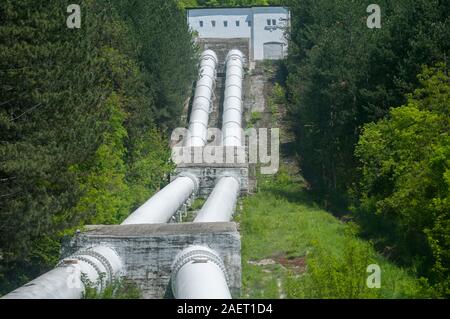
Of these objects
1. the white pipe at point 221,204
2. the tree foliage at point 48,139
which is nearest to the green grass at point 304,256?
the white pipe at point 221,204

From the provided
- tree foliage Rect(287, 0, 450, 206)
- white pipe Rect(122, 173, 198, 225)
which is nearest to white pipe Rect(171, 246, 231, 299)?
white pipe Rect(122, 173, 198, 225)

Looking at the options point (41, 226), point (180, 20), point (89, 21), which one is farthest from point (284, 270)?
point (180, 20)

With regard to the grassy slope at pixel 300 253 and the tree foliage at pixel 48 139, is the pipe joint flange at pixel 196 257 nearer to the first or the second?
the grassy slope at pixel 300 253

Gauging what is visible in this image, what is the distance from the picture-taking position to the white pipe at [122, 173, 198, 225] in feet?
59.2

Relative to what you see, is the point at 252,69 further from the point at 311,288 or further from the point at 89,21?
the point at 311,288

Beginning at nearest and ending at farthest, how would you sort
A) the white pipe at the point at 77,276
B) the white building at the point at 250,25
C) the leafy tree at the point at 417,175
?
1. the white pipe at the point at 77,276
2. the leafy tree at the point at 417,175
3. the white building at the point at 250,25

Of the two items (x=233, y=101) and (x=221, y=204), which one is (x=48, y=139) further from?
(x=233, y=101)

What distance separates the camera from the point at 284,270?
16.4m

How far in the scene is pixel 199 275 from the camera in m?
11.8

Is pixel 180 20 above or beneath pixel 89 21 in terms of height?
above

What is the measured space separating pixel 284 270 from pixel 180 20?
95.6ft

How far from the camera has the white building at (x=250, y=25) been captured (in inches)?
2212

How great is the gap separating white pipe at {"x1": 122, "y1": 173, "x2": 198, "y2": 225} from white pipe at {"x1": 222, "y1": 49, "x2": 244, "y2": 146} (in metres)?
7.71

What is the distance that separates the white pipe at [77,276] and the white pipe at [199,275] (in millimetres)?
1404
